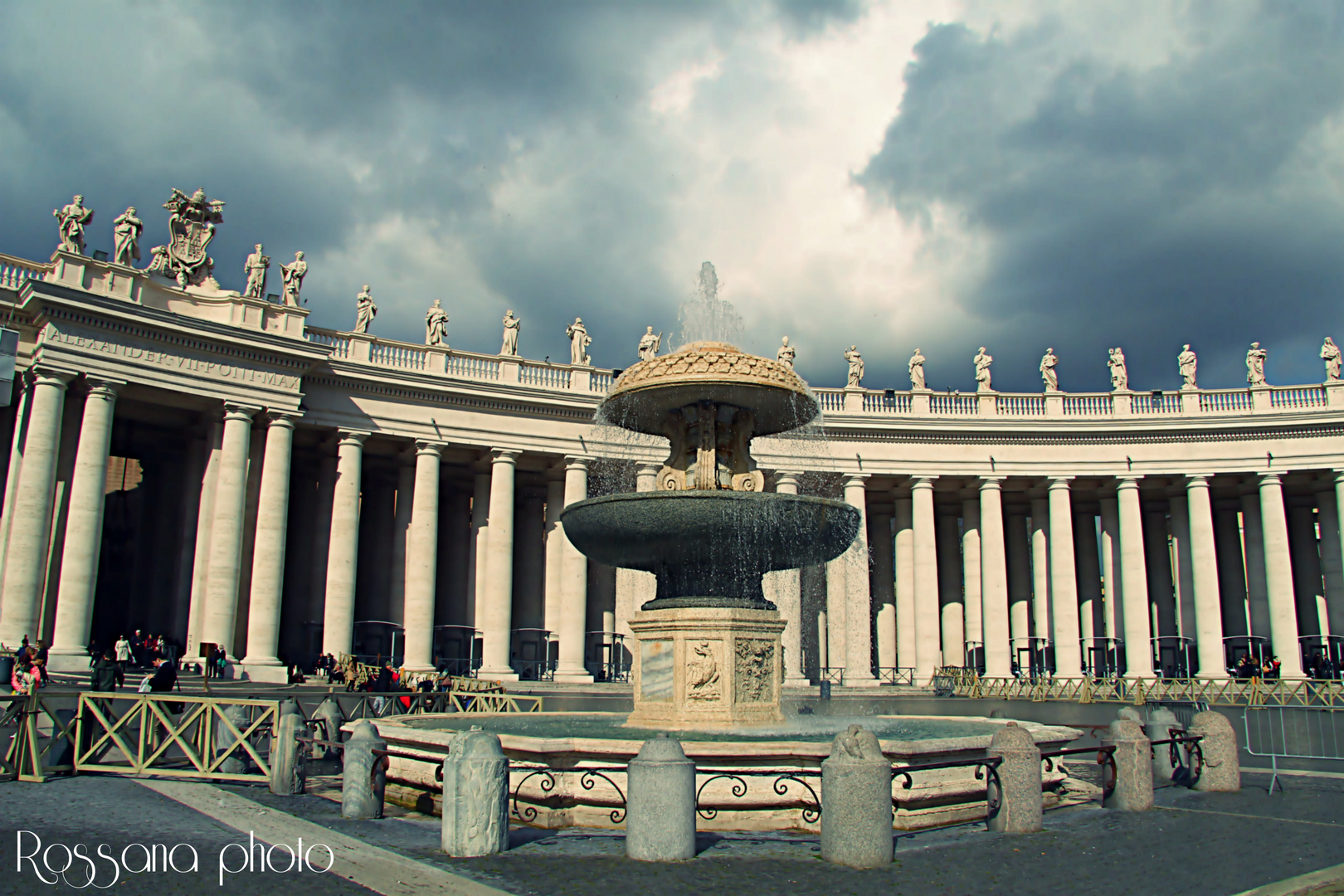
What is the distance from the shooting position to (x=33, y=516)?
115ft

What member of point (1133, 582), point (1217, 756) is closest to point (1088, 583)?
point (1133, 582)

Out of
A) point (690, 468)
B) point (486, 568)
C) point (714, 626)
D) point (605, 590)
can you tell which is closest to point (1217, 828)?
point (714, 626)

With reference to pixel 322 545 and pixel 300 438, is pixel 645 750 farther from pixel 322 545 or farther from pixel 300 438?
pixel 300 438

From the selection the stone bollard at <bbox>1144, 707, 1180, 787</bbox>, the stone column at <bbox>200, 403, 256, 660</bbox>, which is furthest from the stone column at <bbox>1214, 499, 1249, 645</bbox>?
the stone column at <bbox>200, 403, 256, 660</bbox>

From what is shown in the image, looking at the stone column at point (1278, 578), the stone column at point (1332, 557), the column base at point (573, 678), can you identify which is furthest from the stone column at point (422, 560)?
the stone column at point (1332, 557)

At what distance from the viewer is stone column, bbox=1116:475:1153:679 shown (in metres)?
49.3

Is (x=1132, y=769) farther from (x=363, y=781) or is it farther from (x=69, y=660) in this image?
(x=69, y=660)

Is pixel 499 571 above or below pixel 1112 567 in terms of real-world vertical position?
below

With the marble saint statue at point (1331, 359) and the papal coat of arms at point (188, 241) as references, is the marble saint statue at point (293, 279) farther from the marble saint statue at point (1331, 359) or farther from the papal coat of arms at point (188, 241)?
the marble saint statue at point (1331, 359)

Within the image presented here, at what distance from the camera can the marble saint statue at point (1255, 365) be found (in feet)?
170

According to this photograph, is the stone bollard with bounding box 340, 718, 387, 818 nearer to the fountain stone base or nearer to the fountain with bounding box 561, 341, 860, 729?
the fountain stone base

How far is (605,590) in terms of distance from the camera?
5359cm

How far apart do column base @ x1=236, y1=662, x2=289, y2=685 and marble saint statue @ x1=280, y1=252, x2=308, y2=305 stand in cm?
1541

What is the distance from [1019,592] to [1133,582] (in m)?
8.07
